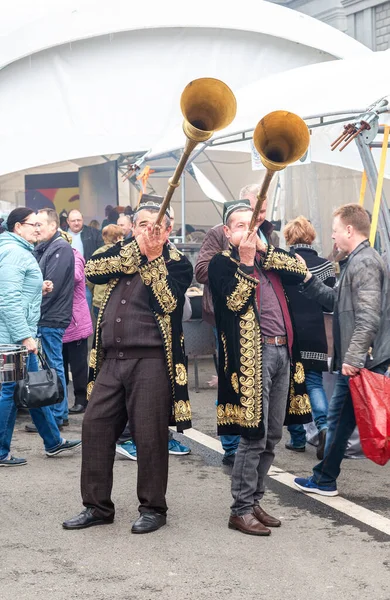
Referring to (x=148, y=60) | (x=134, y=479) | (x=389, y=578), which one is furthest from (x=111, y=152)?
(x=389, y=578)

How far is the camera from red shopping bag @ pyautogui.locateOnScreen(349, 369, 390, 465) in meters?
5.14

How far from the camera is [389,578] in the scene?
4086mm

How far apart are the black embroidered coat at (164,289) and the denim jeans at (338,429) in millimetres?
1001

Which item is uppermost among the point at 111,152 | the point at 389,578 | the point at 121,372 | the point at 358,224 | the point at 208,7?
the point at 208,7

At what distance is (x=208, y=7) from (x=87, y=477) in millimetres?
11509

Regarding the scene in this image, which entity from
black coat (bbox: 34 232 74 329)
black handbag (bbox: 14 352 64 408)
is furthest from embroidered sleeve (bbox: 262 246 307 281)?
black coat (bbox: 34 232 74 329)

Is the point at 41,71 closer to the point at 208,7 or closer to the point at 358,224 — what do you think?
the point at 208,7

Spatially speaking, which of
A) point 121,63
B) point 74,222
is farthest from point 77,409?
point 121,63

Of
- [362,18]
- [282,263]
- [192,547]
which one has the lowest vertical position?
[192,547]

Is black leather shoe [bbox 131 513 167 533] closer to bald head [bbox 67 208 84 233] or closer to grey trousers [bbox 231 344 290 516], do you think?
grey trousers [bbox 231 344 290 516]

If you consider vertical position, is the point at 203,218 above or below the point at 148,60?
below

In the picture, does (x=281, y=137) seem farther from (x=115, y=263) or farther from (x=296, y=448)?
(x=296, y=448)

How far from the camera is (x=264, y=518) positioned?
15.9ft

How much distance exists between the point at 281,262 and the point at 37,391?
207 cm
